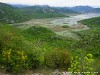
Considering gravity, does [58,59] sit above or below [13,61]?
below

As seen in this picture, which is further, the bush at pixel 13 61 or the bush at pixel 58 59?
the bush at pixel 58 59

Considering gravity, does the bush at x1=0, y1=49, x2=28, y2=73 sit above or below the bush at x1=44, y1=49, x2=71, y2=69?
above

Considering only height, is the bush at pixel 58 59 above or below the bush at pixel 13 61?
below

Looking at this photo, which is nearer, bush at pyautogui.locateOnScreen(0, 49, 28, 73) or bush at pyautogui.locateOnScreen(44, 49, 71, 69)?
bush at pyautogui.locateOnScreen(0, 49, 28, 73)

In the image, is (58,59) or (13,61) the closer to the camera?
(13,61)

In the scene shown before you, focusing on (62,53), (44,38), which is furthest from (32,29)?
(62,53)

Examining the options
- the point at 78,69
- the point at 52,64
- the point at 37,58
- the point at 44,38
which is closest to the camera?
the point at 78,69

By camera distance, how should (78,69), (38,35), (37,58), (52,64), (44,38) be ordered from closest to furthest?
(78,69)
(37,58)
(52,64)
(44,38)
(38,35)

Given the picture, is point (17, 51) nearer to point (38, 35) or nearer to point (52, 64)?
point (52, 64)

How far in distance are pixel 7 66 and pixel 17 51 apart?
70.7 inches

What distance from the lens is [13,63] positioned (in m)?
22.8

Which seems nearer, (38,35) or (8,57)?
(8,57)

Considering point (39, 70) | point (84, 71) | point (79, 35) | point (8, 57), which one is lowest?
point (79, 35)

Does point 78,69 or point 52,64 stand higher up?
point 78,69
